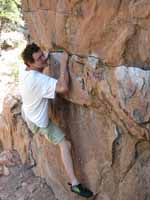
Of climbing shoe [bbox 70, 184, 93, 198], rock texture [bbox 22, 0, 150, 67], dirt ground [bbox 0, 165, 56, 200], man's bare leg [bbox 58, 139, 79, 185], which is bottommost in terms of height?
dirt ground [bbox 0, 165, 56, 200]

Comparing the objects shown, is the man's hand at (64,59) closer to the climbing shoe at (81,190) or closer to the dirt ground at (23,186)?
the climbing shoe at (81,190)

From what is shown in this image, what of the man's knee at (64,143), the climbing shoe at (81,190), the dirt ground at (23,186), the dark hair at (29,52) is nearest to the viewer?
the dark hair at (29,52)

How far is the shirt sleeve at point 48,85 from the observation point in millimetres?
5344

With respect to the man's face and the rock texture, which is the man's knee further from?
the rock texture

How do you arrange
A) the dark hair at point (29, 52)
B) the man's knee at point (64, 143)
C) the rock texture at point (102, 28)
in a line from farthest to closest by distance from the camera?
1. the man's knee at point (64, 143)
2. the dark hair at point (29, 52)
3. the rock texture at point (102, 28)

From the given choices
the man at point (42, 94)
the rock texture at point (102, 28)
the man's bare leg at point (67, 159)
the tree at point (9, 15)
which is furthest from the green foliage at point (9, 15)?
the man's bare leg at point (67, 159)

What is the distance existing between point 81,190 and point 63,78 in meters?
1.50

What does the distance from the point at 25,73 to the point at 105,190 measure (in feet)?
5.74

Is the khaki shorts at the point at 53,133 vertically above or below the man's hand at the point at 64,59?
below

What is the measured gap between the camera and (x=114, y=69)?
471 centimetres

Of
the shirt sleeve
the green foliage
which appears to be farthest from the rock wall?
the green foliage

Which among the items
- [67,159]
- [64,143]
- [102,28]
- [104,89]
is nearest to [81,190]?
[67,159]

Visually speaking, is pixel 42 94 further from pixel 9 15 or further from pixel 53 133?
pixel 9 15

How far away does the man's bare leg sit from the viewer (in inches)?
229
